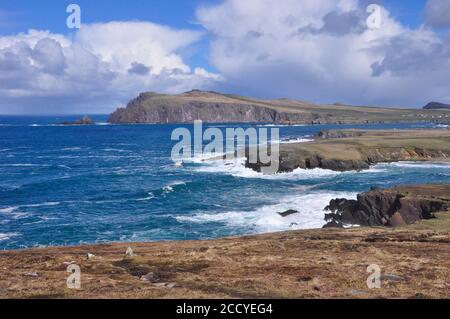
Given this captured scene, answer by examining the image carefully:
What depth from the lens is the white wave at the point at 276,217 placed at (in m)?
49.7

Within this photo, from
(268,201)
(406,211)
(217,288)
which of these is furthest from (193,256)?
(268,201)

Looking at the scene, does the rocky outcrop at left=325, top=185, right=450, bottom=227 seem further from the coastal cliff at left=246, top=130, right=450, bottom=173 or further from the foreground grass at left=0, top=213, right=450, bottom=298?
the coastal cliff at left=246, top=130, right=450, bottom=173

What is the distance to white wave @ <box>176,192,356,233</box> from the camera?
49.7 m

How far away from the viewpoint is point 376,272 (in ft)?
70.2

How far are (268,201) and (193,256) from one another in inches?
1344

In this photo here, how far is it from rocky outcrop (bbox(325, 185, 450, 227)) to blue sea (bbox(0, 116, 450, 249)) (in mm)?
2553

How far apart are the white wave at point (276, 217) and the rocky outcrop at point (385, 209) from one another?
216 cm

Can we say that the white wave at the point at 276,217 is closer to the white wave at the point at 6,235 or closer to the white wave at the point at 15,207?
the white wave at the point at 6,235

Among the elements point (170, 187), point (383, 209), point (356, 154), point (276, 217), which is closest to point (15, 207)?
point (170, 187)

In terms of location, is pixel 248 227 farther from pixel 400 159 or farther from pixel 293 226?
pixel 400 159

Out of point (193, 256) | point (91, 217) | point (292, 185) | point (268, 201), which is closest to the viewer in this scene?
point (193, 256)

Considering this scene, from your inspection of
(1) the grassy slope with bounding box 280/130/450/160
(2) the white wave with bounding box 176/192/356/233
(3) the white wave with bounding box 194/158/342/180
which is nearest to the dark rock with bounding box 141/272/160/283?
(2) the white wave with bounding box 176/192/356/233

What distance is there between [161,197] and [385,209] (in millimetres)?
30153

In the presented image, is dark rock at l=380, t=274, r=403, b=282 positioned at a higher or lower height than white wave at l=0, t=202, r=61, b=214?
higher
